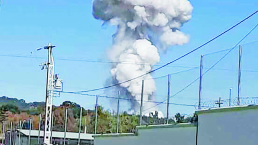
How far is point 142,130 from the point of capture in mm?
25125

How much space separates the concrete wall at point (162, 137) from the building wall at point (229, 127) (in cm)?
92

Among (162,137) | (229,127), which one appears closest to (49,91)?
(162,137)

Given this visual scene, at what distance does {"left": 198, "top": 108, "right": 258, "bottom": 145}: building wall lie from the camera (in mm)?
16812

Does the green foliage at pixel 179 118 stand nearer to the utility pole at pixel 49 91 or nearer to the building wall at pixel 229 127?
the building wall at pixel 229 127

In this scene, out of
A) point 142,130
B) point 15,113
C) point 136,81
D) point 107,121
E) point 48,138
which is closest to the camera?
point 142,130

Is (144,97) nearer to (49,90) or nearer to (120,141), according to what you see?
(120,141)

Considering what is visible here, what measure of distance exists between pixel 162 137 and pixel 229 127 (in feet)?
→ 17.6

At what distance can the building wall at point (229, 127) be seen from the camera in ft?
55.2

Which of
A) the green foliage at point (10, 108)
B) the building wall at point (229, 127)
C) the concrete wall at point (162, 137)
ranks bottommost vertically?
the green foliage at point (10, 108)

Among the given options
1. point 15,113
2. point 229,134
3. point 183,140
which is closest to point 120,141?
point 183,140

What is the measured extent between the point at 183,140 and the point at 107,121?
15.2 meters

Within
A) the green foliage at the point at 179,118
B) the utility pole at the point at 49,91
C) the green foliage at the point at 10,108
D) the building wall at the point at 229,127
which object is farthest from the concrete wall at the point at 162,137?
the green foliage at the point at 10,108

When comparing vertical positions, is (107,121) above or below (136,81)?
below

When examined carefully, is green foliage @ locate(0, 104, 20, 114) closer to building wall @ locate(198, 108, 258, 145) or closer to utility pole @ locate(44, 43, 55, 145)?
utility pole @ locate(44, 43, 55, 145)
